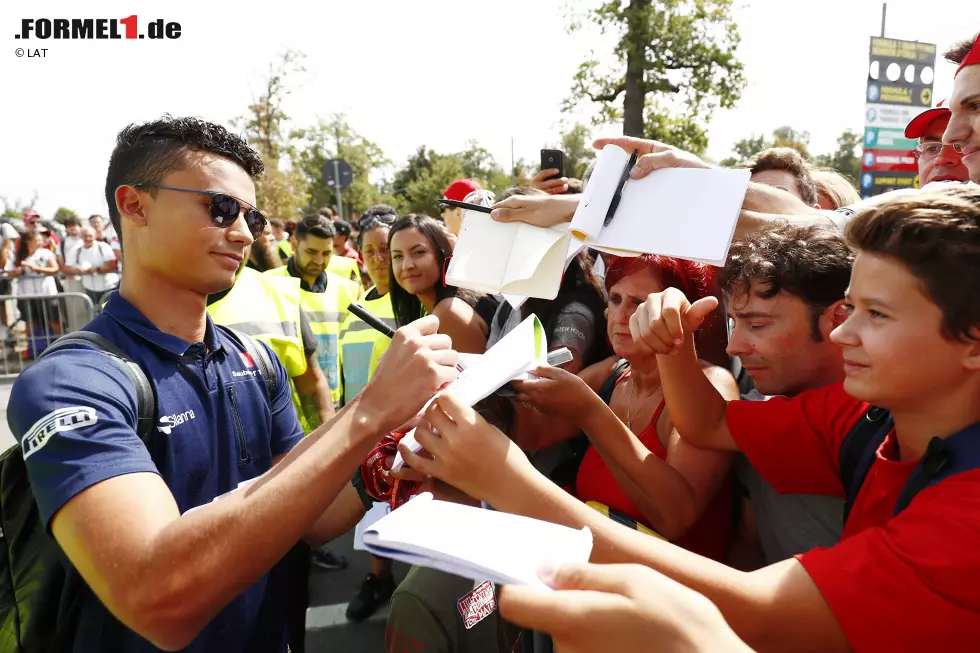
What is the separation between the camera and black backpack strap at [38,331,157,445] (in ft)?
4.92

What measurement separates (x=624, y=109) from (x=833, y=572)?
57.2ft

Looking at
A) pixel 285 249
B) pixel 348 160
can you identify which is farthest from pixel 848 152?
pixel 285 249

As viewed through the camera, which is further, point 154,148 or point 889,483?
point 154,148

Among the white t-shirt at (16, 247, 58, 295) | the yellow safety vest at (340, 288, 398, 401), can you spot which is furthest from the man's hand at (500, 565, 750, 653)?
the white t-shirt at (16, 247, 58, 295)

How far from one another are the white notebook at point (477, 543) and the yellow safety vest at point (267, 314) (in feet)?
7.98

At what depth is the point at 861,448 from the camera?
1.49 meters

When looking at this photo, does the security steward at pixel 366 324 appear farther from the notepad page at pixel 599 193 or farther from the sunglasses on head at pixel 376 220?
the notepad page at pixel 599 193

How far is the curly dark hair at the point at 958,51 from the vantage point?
2487 mm

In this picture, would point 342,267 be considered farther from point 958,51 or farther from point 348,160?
point 348,160

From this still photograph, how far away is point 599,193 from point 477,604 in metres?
1.38

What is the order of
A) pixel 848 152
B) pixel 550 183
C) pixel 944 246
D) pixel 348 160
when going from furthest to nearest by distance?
pixel 848 152 < pixel 348 160 < pixel 550 183 < pixel 944 246

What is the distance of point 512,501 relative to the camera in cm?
129

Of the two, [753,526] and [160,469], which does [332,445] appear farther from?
[753,526]

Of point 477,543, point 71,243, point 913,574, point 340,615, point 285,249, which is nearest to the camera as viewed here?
point 477,543
